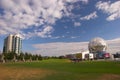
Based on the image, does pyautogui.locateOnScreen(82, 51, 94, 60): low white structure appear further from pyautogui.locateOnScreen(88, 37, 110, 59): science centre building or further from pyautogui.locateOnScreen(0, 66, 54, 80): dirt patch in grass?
pyautogui.locateOnScreen(0, 66, 54, 80): dirt patch in grass

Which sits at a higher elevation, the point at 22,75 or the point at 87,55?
the point at 87,55

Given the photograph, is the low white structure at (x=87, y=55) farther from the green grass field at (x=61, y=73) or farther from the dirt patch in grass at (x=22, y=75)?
the dirt patch in grass at (x=22, y=75)

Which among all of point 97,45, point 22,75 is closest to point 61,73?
point 22,75

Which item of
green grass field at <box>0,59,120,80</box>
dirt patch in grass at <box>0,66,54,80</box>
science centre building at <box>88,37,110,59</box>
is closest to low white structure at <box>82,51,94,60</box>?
Answer: science centre building at <box>88,37,110,59</box>

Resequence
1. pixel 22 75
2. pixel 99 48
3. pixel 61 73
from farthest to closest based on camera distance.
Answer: pixel 99 48, pixel 61 73, pixel 22 75

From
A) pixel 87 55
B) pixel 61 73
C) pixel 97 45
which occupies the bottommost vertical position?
pixel 61 73

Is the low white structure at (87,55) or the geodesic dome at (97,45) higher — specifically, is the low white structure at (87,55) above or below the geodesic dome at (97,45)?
below

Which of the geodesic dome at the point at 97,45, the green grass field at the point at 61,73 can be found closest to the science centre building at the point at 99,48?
the geodesic dome at the point at 97,45

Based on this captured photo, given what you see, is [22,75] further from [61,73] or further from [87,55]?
[87,55]

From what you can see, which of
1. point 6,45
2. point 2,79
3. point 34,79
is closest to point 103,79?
point 34,79

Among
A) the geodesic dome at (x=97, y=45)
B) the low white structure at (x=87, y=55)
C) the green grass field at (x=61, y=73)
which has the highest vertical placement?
the geodesic dome at (x=97, y=45)

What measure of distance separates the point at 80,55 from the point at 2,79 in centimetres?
15622

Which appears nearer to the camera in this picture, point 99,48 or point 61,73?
point 61,73

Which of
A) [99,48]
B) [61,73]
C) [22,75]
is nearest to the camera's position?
[22,75]
